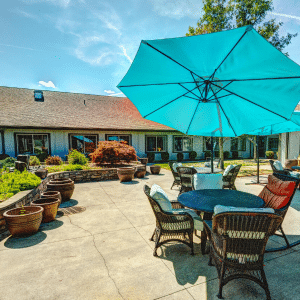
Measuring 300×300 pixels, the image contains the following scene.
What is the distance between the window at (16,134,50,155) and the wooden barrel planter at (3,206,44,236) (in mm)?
11234

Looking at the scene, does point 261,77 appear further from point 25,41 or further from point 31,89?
point 31,89

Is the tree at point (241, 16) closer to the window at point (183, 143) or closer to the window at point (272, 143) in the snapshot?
the window at point (183, 143)

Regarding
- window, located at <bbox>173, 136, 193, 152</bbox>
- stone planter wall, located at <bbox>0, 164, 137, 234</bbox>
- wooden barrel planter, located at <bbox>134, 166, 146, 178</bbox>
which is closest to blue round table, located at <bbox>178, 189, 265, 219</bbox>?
stone planter wall, located at <bbox>0, 164, 137, 234</bbox>

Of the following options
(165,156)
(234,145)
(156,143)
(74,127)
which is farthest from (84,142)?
(234,145)

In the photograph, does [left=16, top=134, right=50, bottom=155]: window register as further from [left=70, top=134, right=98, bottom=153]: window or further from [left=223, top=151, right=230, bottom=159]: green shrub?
[left=223, top=151, right=230, bottom=159]: green shrub

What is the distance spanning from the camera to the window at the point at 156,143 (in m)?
17.2

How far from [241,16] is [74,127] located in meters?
13.2

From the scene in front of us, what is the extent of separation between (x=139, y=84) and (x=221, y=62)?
135 cm

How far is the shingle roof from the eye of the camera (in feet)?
45.1

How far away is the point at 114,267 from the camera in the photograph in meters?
2.72

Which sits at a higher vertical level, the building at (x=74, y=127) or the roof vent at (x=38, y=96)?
the roof vent at (x=38, y=96)

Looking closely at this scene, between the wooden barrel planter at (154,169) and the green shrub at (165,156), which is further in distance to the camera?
the green shrub at (165,156)

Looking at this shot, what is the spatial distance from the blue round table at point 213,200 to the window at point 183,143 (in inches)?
566

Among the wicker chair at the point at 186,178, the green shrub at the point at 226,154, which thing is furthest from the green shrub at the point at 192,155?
the wicker chair at the point at 186,178
